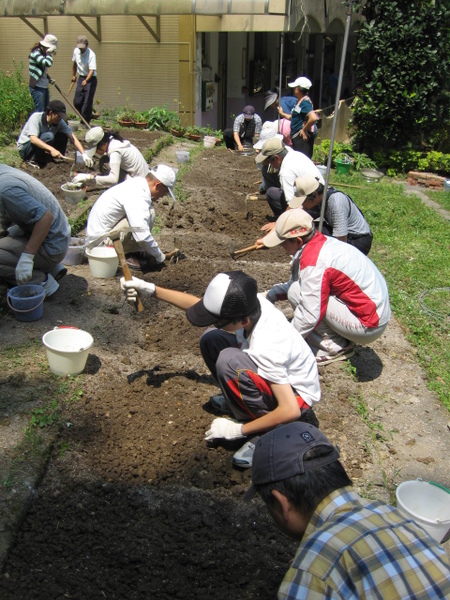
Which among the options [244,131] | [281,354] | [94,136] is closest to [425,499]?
[281,354]

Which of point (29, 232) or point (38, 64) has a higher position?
point (38, 64)

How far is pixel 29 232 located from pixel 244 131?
27.2ft

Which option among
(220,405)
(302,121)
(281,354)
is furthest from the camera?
(302,121)

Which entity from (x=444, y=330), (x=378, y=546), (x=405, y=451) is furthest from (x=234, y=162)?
(x=378, y=546)

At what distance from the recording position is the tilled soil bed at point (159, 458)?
2.81 meters

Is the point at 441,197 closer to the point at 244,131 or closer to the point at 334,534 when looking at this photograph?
the point at 244,131

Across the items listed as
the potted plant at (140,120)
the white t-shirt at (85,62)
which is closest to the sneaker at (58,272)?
the white t-shirt at (85,62)

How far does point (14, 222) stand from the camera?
16.0 ft

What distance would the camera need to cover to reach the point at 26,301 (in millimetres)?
4699

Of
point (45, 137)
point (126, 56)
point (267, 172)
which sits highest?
point (126, 56)

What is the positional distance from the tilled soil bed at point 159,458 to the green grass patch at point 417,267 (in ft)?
0.70

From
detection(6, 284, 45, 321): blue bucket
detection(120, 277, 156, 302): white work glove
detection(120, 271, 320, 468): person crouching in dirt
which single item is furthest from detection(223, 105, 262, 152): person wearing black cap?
detection(120, 271, 320, 468): person crouching in dirt

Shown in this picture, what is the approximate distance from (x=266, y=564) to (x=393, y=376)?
2272 mm

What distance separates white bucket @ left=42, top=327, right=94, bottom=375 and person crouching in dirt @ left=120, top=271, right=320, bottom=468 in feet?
2.90
